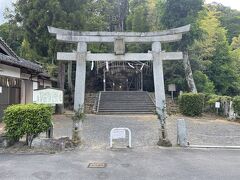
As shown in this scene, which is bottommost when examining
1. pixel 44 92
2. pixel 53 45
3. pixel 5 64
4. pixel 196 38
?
pixel 44 92

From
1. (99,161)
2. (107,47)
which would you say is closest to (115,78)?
(107,47)

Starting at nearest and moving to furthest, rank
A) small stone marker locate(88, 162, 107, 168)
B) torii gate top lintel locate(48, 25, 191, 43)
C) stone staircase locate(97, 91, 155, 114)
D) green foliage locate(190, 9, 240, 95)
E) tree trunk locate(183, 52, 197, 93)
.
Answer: small stone marker locate(88, 162, 107, 168) → torii gate top lintel locate(48, 25, 191, 43) → stone staircase locate(97, 91, 155, 114) → tree trunk locate(183, 52, 197, 93) → green foliage locate(190, 9, 240, 95)

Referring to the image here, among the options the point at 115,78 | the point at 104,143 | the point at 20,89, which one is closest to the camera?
the point at 104,143

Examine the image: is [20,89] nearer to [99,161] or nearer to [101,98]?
[101,98]

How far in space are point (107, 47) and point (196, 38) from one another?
10013 millimetres

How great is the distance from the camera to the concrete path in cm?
673

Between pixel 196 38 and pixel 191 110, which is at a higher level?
pixel 196 38

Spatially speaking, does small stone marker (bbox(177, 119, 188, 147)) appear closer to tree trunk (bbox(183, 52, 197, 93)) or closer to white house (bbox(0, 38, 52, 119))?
white house (bbox(0, 38, 52, 119))

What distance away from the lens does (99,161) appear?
8211 millimetres

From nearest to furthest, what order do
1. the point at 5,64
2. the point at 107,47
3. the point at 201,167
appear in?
1. the point at 201,167
2. the point at 5,64
3. the point at 107,47

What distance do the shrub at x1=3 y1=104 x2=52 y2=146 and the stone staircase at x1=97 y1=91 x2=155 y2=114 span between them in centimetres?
1428

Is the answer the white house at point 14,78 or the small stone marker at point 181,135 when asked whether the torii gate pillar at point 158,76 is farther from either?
the white house at point 14,78

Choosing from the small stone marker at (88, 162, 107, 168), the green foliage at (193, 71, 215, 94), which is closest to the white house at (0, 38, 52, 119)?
the small stone marker at (88, 162, 107, 168)

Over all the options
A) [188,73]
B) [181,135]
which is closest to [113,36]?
[181,135]
